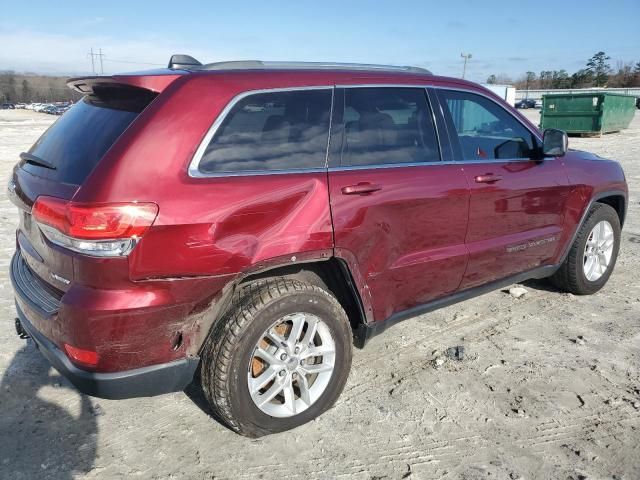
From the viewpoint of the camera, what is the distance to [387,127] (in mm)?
3121

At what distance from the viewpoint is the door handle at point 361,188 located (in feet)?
9.08

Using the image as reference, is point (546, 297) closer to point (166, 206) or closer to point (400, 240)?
point (400, 240)

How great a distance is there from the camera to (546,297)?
4602 mm

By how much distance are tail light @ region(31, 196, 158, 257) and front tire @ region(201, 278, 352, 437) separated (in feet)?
2.00

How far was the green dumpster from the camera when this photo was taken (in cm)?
2047

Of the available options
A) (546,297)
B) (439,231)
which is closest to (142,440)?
(439,231)

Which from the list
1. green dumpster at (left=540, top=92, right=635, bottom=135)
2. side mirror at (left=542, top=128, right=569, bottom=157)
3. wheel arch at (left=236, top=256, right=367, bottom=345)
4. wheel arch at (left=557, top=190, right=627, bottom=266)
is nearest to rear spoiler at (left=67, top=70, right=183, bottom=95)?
wheel arch at (left=236, top=256, right=367, bottom=345)

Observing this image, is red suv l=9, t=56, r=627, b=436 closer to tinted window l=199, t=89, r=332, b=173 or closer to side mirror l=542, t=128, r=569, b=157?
tinted window l=199, t=89, r=332, b=173

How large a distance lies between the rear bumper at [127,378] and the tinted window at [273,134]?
92 cm

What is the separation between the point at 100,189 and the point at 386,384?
1996 millimetres

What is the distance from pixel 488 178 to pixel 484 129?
0.61 meters

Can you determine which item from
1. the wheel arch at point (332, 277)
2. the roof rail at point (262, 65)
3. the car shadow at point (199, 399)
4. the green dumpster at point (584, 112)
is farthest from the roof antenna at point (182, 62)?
the green dumpster at point (584, 112)

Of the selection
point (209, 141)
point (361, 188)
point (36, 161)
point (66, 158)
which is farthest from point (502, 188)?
point (36, 161)

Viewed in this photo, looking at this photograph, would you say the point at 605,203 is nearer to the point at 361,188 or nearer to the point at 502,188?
the point at 502,188
